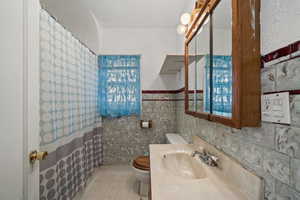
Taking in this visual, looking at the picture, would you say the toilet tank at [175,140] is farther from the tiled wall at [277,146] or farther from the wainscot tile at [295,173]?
the wainscot tile at [295,173]

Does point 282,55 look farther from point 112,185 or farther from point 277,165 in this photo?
Answer: point 112,185

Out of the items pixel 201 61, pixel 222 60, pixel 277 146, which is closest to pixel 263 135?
pixel 277 146

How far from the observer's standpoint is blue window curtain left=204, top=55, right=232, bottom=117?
803 millimetres

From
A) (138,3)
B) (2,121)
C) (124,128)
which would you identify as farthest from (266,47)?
(124,128)

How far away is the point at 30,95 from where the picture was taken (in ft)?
2.64

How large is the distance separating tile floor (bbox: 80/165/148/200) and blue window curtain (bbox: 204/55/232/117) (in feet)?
5.35

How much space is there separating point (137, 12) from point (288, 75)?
92.2 inches

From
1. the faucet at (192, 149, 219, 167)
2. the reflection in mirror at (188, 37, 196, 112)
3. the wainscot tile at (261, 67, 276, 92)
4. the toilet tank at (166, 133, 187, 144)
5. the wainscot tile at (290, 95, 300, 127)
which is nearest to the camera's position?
the wainscot tile at (290, 95, 300, 127)

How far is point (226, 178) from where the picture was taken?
0.89 m

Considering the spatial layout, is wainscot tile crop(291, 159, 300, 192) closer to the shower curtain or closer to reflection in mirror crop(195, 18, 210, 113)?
reflection in mirror crop(195, 18, 210, 113)

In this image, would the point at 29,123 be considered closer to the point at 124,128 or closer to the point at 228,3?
the point at 228,3

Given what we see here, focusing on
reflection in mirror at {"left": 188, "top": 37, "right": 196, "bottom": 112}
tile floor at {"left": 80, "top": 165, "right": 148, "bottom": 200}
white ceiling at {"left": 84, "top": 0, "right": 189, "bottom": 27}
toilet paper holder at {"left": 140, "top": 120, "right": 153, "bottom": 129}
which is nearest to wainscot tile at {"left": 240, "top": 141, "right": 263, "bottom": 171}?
reflection in mirror at {"left": 188, "top": 37, "right": 196, "bottom": 112}

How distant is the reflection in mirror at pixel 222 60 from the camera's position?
0.80m

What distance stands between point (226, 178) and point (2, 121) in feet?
3.62
